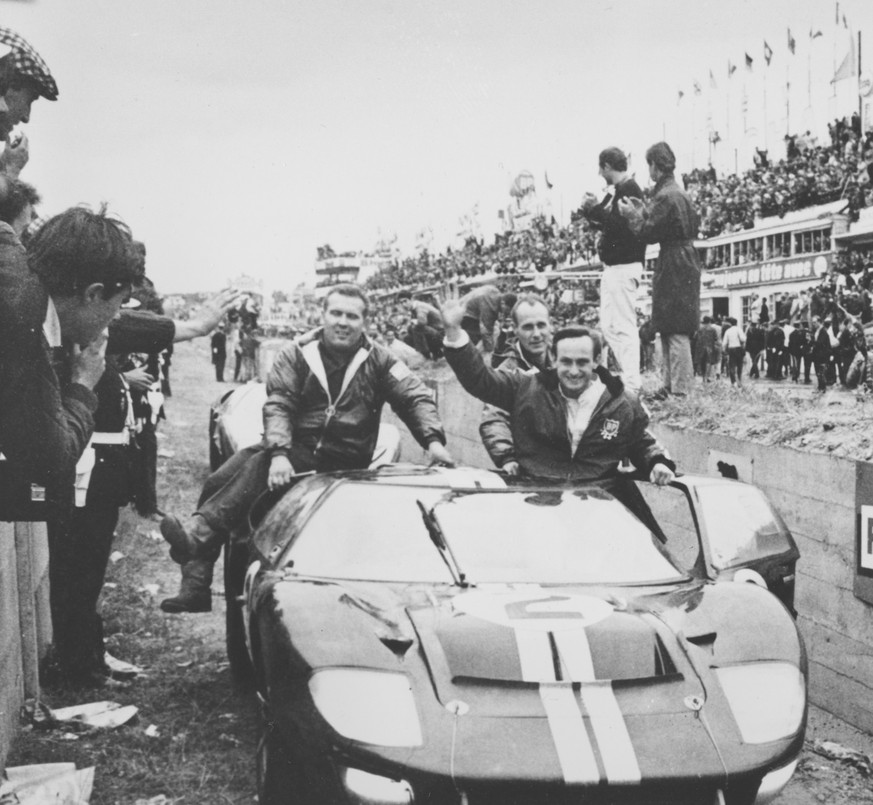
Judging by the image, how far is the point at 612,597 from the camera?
13.1 ft

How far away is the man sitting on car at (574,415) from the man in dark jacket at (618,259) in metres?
2.89

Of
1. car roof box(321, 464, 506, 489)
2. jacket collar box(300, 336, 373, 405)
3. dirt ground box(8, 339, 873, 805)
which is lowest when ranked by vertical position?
dirt ground box(8, 339, 873, 805)

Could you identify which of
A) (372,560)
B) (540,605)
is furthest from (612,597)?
(372,560)

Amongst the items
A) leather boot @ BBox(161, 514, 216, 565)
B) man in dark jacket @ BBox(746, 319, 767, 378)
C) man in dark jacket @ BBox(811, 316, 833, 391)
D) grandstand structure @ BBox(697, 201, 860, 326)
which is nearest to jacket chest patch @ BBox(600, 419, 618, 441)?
leather boot @ BBox(161, 514, 216, 565)

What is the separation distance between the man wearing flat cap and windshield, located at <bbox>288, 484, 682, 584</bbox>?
1.95 metres

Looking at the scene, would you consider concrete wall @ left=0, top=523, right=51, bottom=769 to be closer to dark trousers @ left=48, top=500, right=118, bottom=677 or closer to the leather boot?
dark trousers @ left=48, top=500, right=118, bottom=677

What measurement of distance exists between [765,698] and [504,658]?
34.9 inches

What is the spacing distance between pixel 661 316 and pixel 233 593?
4.57 metres

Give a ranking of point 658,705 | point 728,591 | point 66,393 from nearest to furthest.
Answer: point 66,393 < point 658,705 < point 728,591

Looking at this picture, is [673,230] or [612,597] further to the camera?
[673,230]

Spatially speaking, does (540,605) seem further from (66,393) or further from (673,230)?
(673,230)

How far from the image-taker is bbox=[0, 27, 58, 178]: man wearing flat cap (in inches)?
138

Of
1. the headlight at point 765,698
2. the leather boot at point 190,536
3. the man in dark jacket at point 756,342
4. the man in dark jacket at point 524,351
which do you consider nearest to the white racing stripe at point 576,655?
the headlight at point 765,698

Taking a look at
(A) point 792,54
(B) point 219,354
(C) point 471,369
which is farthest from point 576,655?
(A) point 792,54
